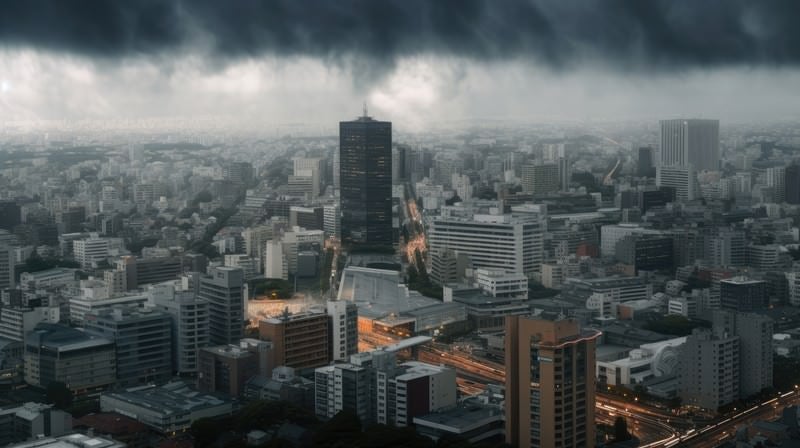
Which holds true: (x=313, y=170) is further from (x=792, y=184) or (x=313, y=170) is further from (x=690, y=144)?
(x=792, y=184)

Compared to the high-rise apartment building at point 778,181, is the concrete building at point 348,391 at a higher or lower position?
lower

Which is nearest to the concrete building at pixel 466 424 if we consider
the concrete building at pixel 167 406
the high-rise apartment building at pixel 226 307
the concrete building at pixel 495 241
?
the concrete building at pixel 167 406

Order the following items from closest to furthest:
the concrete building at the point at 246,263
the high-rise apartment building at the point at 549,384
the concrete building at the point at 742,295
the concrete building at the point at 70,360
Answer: the high-rise apartment building at the point at 549,384 < the concrete building at the point at 70,360 < the concrete building at the point at 742,295 < the concrete building at the point at 246,263

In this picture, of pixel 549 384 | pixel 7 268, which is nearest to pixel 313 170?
pixel 7 268

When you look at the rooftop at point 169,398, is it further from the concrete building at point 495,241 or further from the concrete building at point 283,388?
the concrete building at point 495,241

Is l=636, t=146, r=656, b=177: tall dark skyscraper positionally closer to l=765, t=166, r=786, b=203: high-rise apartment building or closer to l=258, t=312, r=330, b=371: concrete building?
l=765, t=166, r=786, b=203: high-rise apartment building

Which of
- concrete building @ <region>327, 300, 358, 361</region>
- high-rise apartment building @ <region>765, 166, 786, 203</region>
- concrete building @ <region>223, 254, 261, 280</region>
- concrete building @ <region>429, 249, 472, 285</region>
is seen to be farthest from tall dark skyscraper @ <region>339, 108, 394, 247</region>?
concrete building @ <region>327, 300, 358, 361</region>
